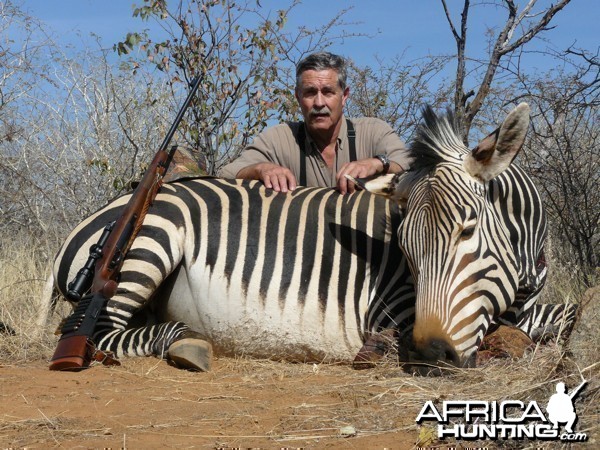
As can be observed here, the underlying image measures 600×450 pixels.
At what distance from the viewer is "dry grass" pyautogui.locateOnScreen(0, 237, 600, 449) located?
2.94 m

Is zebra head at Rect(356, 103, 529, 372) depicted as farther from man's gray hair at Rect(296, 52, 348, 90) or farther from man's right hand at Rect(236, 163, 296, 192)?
man's gray hair at Rect(296, 52, 348, 90)

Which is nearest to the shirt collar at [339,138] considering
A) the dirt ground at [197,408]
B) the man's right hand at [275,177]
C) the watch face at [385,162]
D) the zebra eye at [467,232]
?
the man's right hand at [275,177]

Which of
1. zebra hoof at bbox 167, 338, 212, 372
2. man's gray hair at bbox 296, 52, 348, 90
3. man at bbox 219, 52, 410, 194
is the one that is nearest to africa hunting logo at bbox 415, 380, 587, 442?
zebra hoof at bbox 167, 338, 212, 372

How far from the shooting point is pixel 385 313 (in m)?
4.36

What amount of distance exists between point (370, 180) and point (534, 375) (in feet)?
5.60

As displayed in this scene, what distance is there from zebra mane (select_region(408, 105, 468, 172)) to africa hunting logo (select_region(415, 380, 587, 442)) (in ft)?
4.72

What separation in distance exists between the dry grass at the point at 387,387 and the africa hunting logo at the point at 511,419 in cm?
4

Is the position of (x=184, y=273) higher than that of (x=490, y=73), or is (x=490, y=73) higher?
(x=490, y=73)

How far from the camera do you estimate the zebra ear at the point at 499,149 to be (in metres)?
3.70

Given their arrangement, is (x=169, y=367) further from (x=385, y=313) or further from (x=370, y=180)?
(x=370, y=180)

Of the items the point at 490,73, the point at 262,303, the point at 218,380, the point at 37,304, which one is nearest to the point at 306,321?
the point at 262,303

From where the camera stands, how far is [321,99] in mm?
5355

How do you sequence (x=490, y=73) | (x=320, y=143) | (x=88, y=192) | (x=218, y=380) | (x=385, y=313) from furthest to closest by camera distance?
(x=88, y=192)
(x=490, y=73)
(x=320, y=143)
(x=385, y=313)
(x=218, y=380)

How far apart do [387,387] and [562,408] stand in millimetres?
963
